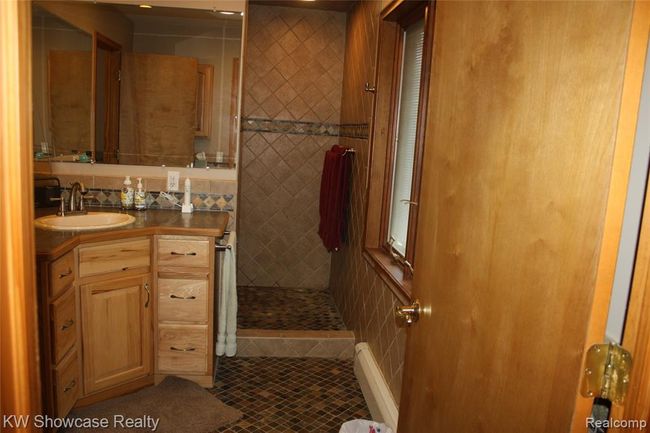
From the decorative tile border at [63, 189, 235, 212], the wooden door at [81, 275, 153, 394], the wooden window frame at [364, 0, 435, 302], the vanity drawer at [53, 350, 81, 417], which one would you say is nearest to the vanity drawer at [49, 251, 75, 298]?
the wooden door at [81, 275, 153, 394]

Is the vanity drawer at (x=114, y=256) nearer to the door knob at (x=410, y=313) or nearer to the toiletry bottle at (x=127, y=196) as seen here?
the toiletry bottle at (x=127, y=196)

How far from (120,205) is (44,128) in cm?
57

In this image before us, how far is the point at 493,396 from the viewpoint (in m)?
0.99

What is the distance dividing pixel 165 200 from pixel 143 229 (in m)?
0.61

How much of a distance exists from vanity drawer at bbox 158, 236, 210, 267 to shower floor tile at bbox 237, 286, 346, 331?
36.2 inches

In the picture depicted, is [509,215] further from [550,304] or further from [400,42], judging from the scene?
[400,42]

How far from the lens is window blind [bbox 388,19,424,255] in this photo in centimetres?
266

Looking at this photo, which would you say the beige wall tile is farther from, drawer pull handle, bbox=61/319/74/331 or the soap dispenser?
drawer pull handle, bbox=61/319/74/331

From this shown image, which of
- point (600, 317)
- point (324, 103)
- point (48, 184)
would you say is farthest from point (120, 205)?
point (600, 317)

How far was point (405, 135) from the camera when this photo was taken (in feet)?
9.18

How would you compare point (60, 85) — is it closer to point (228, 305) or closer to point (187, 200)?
point (187, 200)

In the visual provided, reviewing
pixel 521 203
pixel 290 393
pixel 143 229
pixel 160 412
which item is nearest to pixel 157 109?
pixel 143 229

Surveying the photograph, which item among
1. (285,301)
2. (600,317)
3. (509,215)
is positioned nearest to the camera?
(600,317)

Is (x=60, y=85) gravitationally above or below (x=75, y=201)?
above
